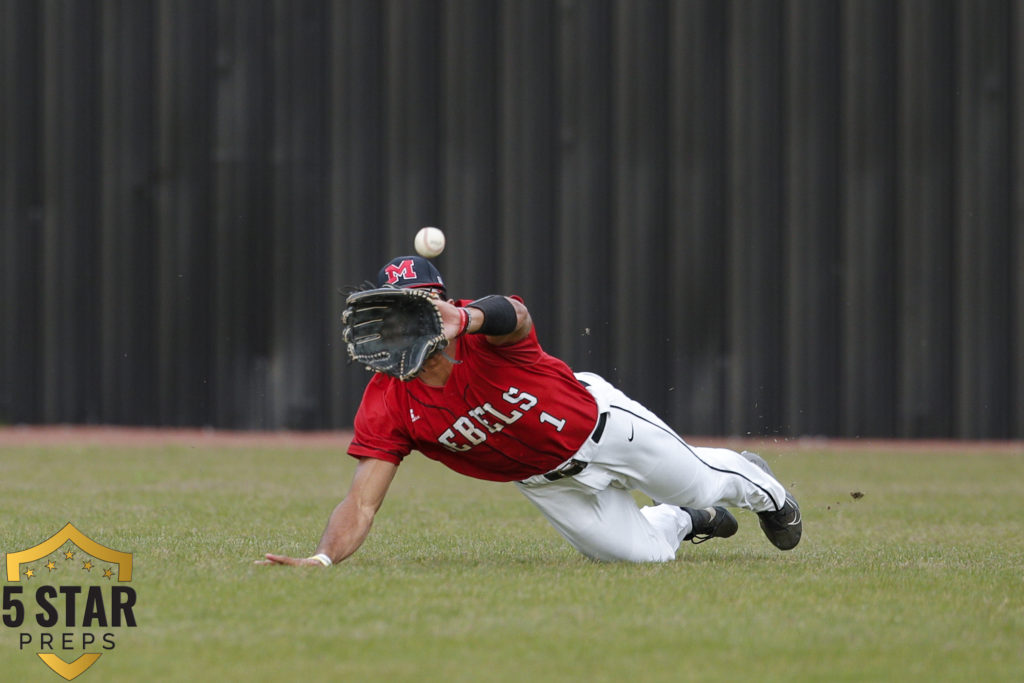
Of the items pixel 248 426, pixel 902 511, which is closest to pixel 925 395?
pixel 902 511

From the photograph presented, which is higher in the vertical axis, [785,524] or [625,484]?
[625,484]

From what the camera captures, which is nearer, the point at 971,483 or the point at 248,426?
the point at 971,483

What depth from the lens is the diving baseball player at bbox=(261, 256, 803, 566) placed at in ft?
16.6

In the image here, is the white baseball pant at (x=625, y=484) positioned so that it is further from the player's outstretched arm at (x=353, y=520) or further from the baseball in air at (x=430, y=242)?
the baseball in air at (x=430, y=242)

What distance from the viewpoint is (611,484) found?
20.3 ft

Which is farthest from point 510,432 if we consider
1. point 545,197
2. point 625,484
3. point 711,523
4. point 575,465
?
point 545,197

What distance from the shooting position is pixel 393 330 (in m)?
5.04

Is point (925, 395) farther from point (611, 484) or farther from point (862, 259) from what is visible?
point (611, 484)

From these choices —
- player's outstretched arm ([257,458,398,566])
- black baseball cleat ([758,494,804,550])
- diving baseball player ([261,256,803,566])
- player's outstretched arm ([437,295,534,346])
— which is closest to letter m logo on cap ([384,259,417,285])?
diving baseball player ([261,256,803,566])

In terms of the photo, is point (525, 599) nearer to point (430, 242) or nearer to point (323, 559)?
point (323, 559)

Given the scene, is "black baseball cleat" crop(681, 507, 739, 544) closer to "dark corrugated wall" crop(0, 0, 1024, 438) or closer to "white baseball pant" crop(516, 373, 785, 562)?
→ "white baseball pant" crop(516, 373, 785, 562)

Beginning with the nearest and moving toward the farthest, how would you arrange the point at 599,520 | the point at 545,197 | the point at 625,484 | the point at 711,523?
the point at 599,520 → the point at 625,484 → the point at 711,523 → the point at 545,197

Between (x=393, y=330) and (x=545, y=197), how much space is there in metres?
10.3

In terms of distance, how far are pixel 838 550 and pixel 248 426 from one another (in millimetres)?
9947
